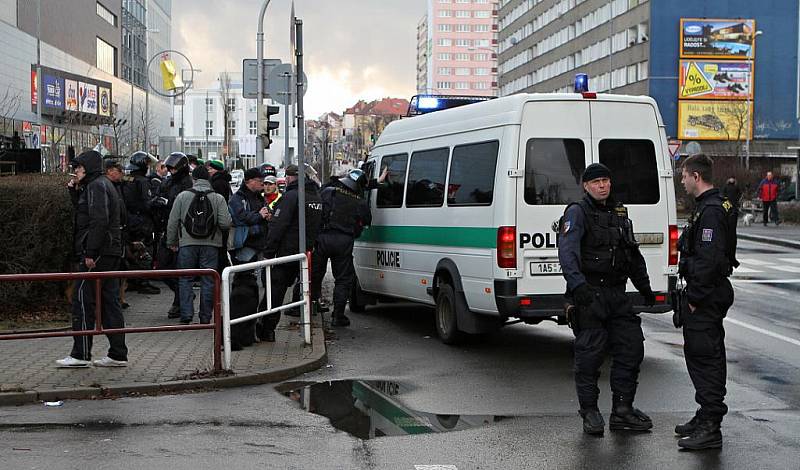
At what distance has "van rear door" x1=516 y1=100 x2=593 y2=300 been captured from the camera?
381 inches

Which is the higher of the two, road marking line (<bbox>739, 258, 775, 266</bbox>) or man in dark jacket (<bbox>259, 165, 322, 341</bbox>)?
man in dark jacket (<bbox>259, 165, 322, 341</bbox>)

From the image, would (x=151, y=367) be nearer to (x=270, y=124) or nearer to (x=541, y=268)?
(x=541, y=268)

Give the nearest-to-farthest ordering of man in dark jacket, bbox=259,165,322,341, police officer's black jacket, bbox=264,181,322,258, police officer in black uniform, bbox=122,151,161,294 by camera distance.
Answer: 1. man in dark jacket, bbox=259,165,322,341
2. police officer's black jacket, bbox=264,181,322,258
3. police officer in black uniform, bbox=122,151,161,294

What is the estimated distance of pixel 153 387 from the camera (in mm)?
8453

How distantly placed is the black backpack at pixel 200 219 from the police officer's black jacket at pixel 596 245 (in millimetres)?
5214

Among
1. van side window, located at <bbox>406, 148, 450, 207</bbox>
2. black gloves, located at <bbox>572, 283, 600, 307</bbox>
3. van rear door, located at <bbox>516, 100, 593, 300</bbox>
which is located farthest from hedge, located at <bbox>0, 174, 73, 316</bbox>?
black gloves, located at <bbox>572, 283, 600, 307</bbox>

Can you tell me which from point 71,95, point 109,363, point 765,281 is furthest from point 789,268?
point 71,95

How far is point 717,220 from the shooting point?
6.79 m

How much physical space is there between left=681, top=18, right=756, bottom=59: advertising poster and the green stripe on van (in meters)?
68.1

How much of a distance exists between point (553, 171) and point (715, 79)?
236ft

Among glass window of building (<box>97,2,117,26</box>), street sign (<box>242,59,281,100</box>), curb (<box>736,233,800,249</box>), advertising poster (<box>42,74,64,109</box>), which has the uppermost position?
glass window of building (<box>97,2,117,26</box>)

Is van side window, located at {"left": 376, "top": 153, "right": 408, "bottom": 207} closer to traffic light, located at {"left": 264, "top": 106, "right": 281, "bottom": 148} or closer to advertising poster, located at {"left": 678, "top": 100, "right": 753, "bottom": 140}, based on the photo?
traffic light, located at {"left": 264, "top": 106, "right": 281, "bottom": 148}

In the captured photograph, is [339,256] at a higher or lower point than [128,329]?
higher

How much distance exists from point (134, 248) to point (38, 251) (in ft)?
7.06
